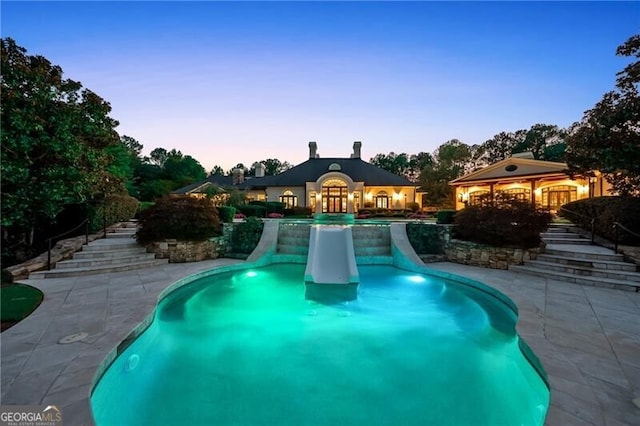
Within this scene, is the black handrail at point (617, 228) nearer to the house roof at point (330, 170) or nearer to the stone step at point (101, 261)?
the stone step at point (101, 261)

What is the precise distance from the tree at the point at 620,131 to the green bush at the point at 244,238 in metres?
12.5

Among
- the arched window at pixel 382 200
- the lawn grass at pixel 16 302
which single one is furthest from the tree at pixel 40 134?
the arched window at pixel 382 200

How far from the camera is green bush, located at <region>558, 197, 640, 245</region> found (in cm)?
851

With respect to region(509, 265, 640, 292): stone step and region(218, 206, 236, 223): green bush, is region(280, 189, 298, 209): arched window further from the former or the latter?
region(509, 265, 640, 292): stone step

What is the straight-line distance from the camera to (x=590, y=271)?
24.6 ft

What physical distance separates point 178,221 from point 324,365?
27.1 ft

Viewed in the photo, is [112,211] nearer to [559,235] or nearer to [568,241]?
[568,241]

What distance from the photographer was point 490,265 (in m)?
9.55

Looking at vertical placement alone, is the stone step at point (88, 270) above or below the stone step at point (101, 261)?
below

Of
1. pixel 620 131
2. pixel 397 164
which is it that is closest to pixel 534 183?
pixel 620 131

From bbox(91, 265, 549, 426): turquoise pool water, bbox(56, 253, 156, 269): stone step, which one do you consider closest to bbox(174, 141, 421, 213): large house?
bbox(56, 253, 156, 269): stone step

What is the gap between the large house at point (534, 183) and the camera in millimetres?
18609

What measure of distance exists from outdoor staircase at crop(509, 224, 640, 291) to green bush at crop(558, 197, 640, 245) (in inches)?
23.1

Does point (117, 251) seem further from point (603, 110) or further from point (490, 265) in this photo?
point (603, 110)
